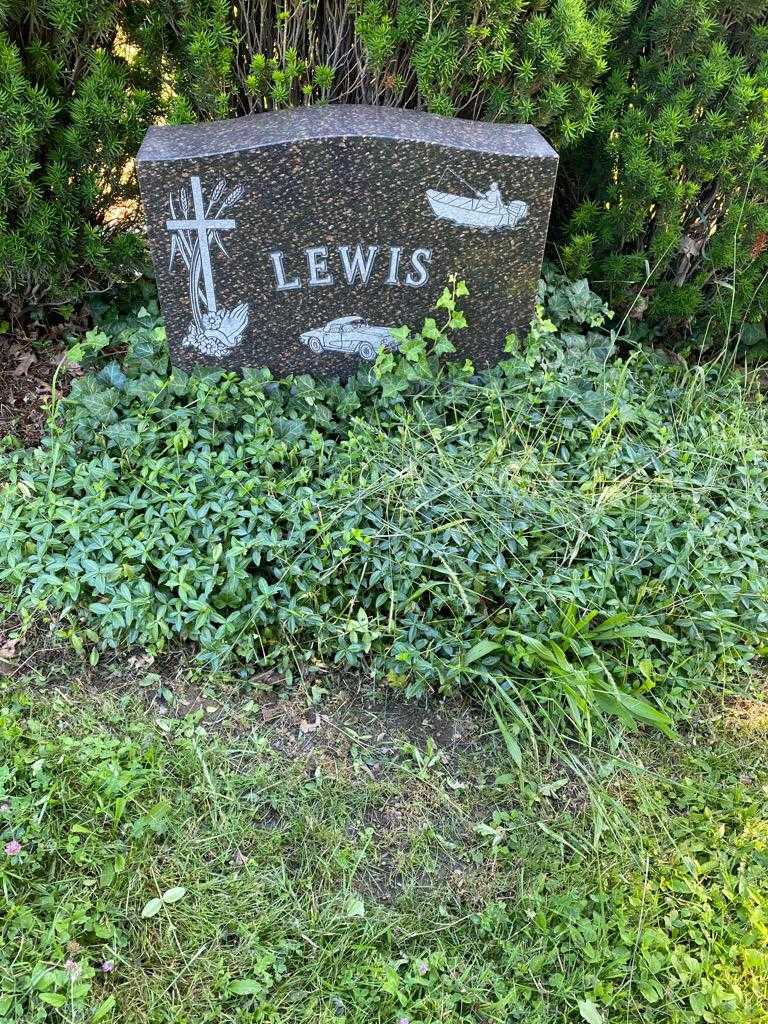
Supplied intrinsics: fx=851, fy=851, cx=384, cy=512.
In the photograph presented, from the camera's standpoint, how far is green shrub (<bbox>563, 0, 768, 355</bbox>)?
10.0 ft

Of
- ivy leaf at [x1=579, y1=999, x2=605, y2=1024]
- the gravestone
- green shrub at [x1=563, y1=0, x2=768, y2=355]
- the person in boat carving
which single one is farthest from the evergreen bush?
ivy leaf at [x1=579, y1=999, x2=605, y2=1024]

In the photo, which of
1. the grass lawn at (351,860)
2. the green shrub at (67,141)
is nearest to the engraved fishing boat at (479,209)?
the green shrub at (67,141)

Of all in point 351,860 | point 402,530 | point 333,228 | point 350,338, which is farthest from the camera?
point 350,338

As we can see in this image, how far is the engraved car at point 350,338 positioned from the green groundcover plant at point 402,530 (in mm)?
101

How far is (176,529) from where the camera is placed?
250cm

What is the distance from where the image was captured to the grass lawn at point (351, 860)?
1.92 metres

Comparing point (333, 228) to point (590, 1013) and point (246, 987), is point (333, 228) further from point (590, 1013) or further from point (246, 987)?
point (590, 1013)

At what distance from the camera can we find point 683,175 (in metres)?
3.29

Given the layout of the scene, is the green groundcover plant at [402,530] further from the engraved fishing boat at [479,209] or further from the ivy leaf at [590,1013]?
the ivy leaf at [590,1013]

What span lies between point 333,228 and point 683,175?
1474 mm

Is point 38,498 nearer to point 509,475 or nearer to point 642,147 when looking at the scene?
point 509,475

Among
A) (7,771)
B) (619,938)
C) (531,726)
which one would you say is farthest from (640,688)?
(7,771)

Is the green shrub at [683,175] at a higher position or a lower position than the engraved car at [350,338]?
higher

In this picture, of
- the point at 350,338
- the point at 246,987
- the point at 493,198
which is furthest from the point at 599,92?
the point at 246,987
